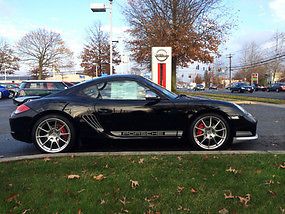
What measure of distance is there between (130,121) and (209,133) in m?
1.35

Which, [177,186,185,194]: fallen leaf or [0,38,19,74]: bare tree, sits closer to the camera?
[177,186,185,194]: fallen leaf

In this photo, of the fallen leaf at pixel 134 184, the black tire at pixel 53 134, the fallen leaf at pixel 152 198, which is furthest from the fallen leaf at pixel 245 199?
the black tire at pixel 53 134

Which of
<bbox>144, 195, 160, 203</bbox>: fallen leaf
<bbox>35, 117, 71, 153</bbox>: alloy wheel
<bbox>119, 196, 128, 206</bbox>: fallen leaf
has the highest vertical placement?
<bbox>35, 117, 71, 153</bbox>: alloy wheel

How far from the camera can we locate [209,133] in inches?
228

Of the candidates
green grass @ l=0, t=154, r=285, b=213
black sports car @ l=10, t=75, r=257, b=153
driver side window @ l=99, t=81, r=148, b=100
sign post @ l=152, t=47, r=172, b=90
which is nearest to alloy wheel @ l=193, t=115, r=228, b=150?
black sports car @ l=10, t=75, r=257, b=153

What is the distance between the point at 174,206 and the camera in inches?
132

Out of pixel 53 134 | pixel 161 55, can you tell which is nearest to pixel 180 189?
→ pixel 53 134

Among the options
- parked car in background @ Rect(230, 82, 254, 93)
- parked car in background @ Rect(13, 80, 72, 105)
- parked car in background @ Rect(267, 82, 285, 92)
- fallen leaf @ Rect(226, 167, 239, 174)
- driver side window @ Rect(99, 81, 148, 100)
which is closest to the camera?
fallen leaf @ Rect(226, 167, 239, 174)

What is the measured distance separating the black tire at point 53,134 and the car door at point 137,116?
0.55 meters

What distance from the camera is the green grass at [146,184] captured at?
11.0 ft

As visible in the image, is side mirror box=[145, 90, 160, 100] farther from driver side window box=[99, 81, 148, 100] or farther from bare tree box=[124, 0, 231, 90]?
bare tree box=[124, 0, 231, 90]

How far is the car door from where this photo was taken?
18.9 ft

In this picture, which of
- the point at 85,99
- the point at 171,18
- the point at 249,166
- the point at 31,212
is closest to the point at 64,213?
the point at 31,212

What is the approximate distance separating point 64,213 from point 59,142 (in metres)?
2.70
